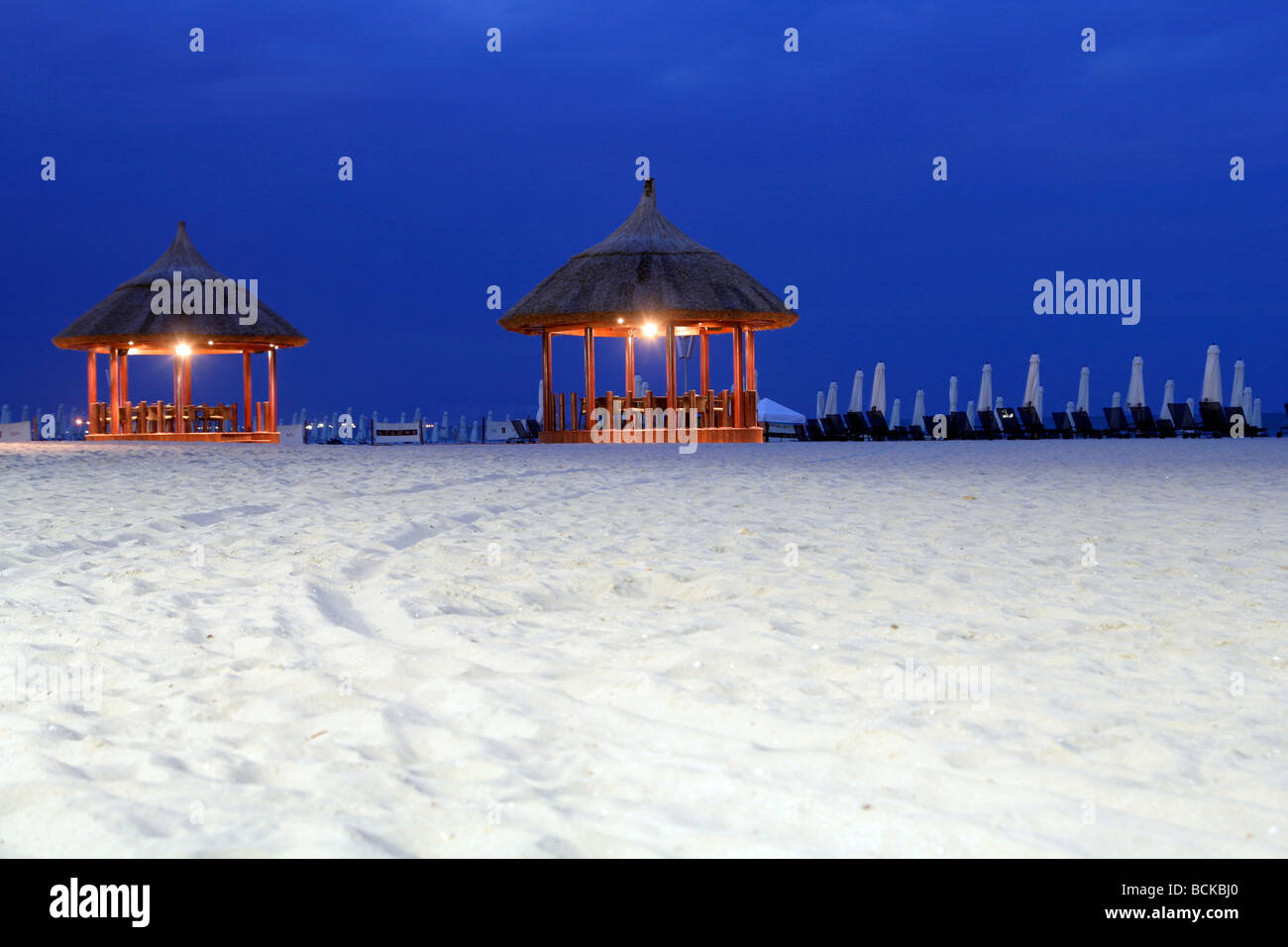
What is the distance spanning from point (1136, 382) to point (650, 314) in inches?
519

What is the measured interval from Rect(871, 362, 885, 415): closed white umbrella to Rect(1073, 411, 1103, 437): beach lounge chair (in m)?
4.45

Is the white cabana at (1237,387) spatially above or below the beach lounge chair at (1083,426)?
above

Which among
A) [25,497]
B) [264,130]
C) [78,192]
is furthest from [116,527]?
[78,192]

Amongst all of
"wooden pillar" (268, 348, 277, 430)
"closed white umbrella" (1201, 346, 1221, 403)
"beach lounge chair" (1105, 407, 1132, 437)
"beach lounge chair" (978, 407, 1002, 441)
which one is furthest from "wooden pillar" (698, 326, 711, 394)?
"closed white umbrella" (1201, 346, 1221, 403)

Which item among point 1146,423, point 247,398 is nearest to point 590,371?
point 247,398

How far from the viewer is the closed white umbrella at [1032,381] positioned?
2484cm

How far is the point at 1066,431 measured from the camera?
78.4 feet

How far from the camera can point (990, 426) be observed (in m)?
24.0

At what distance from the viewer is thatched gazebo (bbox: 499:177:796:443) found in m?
18.6

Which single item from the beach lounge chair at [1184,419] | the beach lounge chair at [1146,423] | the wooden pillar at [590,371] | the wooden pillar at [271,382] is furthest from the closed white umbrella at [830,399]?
the wooden pillar at [271,382]

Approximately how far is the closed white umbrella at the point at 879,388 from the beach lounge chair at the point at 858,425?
269 cm

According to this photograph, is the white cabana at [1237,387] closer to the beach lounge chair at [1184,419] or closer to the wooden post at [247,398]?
the beach lounge chair at [1184,419]
